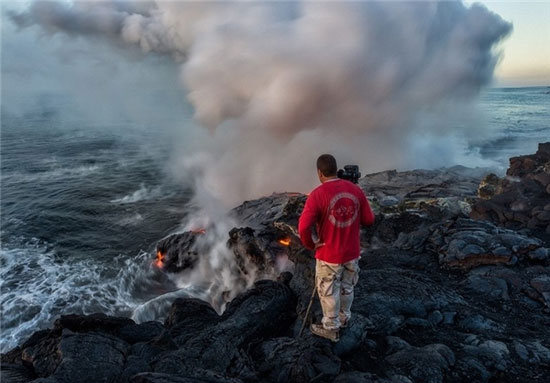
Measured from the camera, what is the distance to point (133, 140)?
58906mm

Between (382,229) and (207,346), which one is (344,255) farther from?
(382,229)

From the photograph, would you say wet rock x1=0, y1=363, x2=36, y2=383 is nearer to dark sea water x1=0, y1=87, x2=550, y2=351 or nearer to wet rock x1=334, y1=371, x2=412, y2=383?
wet rock x1=334, y1=371, x2=412, y2=383

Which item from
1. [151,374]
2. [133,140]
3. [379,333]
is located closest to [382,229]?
[379,333]

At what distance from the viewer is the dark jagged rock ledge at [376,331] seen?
15.0 feet

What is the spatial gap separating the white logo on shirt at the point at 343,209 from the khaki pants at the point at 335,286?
59cm

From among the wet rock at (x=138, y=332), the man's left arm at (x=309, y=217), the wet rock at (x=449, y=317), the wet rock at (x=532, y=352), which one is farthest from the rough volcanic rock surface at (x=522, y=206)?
the wet rock at (x=138, y=332)

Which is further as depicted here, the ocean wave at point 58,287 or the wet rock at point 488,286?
the ocean wave at point 58,287

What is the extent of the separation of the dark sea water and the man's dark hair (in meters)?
12.0

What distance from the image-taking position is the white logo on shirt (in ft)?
13.5

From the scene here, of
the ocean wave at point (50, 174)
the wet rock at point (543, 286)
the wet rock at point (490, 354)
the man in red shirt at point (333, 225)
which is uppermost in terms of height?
the man in red shirt at point (333, 225)

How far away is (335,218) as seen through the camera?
4.18m

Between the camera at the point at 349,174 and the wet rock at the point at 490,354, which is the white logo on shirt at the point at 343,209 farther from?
the wet rock at the point at 490,354

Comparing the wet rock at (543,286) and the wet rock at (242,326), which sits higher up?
the wet rock at (242,326)

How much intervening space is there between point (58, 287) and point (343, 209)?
15.6m
